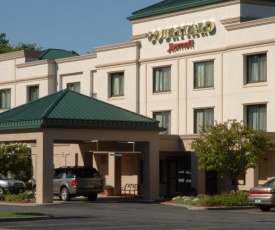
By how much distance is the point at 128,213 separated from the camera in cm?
3853

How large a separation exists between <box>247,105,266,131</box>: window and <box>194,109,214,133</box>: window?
2946 millimetres

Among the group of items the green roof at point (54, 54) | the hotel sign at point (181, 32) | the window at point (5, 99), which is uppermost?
the green roof at point (54, 54)

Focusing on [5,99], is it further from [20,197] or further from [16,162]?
[20,197]

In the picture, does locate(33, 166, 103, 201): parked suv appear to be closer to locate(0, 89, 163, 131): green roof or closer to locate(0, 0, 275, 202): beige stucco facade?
locate(0, 0, 275, 202): beige stucco facade

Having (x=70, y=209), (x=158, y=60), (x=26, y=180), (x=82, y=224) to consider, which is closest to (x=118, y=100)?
(x=158, y=60)

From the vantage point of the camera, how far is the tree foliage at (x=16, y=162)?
2411 inches

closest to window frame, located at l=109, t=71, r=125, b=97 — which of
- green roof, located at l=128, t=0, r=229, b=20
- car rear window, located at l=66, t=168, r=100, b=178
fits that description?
green roof, located at l=128, t=0, r=229, b=20

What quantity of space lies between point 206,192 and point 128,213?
15107 mm

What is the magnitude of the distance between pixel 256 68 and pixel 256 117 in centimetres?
281

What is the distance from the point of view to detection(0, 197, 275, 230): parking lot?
1193 inches

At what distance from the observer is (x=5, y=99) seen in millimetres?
70875

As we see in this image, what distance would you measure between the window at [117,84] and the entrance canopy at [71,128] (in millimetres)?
9364

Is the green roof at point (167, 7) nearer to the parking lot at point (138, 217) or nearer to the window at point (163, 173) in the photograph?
the window at point (163, 173)

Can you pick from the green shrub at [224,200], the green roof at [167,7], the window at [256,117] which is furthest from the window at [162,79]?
the green shrub at [224,200]
